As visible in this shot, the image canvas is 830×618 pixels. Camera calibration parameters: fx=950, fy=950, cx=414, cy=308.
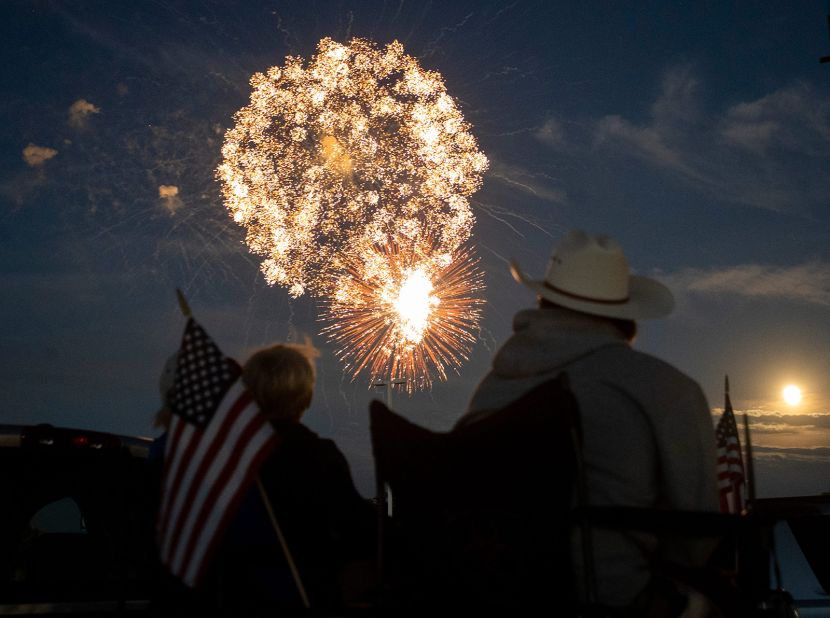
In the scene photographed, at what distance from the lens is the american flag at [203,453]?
12.8ft

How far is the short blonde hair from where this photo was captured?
14.8ft

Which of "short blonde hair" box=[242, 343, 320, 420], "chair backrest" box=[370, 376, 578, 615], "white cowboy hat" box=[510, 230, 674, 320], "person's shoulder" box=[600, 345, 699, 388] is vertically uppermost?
"white cowboy hat" box=[510, 230, 674, 320]

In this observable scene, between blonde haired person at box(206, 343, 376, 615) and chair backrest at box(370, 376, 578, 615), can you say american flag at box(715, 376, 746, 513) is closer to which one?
blonde haired person at box(206, 343, 376, 615)

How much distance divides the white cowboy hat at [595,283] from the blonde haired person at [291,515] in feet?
4.16

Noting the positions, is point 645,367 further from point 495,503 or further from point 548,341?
point 495,503

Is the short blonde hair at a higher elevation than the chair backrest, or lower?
higher

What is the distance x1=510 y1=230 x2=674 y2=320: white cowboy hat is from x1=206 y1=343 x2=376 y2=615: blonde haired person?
4.16ft

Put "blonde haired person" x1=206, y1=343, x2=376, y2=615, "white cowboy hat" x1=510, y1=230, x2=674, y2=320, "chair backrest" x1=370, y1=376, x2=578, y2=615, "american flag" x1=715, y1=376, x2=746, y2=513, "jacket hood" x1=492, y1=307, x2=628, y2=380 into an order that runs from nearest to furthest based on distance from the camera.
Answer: "chair backrest" x1=370, y1=376, x2=578, y2=615 → "jacket hood" x1=492, y1=307, x2=628, y2=380 → "white cowboy hat" x1=510, y1=230, x2=674, y2=320 → "blonde haired person" x1=206, y1=343, x2=376, y2=615 → "american flag" x1=715, y1=376, x2=746, y2=513

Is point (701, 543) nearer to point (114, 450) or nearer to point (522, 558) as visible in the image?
point (522, 558)

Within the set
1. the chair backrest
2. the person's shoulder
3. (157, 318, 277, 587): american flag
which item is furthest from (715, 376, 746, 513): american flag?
(157, 318, 277, 587): american flag

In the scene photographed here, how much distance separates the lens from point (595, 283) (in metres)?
3.90

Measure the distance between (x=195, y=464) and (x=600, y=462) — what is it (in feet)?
5.60

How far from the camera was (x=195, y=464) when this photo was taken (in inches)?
157

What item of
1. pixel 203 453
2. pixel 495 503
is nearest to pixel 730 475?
pixel 495 503
